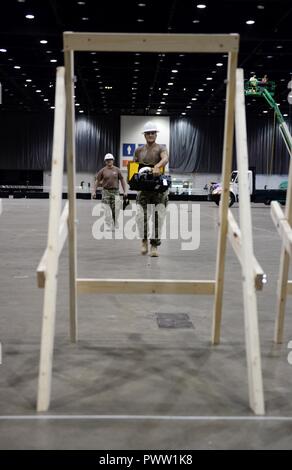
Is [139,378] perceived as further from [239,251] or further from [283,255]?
[283,255]

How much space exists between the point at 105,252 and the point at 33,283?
3345mm

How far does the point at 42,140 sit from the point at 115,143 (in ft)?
16.6

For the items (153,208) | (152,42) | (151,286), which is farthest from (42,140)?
(152,42)

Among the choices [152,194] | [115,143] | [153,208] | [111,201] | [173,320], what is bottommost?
[173,320]

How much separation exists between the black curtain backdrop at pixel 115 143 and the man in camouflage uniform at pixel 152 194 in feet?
104

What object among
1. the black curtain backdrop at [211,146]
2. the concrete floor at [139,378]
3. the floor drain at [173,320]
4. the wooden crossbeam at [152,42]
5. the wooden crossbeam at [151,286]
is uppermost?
the black curtain backdrop at [211,146]

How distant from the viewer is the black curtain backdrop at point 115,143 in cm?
4041

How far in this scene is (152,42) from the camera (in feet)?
11.1

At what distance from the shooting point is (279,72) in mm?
26656

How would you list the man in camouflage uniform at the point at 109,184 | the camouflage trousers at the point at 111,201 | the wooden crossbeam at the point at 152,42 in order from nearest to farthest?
the wooden crossbeam at the point at 152,42 < the man in camouflage uniform at the point at 109,184 < the camouflage trousers at the point at 111,201

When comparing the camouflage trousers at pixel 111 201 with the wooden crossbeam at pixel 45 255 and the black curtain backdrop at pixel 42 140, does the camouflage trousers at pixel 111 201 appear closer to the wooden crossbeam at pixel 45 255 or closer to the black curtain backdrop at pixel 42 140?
the wooden crossbeam at pixel 45 255

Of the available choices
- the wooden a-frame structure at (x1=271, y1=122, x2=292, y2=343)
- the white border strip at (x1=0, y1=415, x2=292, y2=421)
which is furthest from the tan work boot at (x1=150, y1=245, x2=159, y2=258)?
the white border strip at (x1=0, y1=415, x2=292, y2=421)

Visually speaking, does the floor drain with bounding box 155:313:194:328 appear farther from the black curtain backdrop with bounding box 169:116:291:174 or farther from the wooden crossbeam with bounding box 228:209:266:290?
the black curtain backdrop with bounding box 169:116:291:174

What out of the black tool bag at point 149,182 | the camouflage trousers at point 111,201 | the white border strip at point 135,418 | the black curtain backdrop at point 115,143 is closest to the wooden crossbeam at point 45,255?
the white border strip at point 135,418
